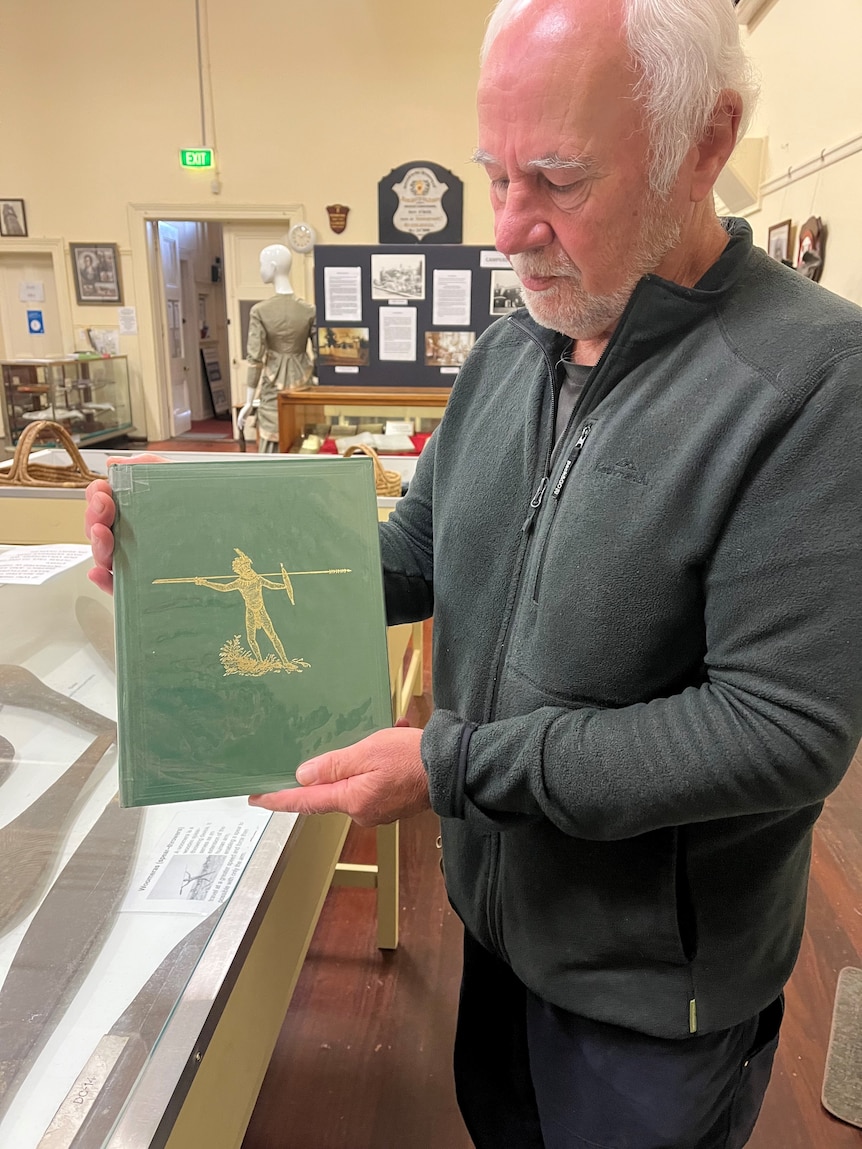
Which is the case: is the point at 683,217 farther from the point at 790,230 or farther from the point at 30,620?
the point at 790,230

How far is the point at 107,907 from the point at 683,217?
957mm

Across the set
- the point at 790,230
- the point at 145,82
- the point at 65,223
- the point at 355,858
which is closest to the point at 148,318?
the point at 65,223

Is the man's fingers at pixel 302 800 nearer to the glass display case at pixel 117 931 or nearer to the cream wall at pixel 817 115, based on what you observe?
the glass display case at pixel 117 931

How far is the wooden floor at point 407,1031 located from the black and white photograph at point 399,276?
9.88 feet

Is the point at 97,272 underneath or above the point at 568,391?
above

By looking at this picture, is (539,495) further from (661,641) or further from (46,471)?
(46,471)

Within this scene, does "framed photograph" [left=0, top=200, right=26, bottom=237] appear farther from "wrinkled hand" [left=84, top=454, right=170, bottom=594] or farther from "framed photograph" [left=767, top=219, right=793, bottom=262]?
"wrinkled hand" [left=84, top=454, right=170, bottom=594]

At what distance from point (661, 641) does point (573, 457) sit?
0.20m

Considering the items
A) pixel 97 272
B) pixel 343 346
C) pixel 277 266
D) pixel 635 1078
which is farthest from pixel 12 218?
pixel 635 1078

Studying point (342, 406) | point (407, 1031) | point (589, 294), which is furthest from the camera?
point (342, 406)

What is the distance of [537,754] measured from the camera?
0.72m

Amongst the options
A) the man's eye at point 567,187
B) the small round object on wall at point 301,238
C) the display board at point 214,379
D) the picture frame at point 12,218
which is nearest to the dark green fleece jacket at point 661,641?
the man's eye at point 567,187

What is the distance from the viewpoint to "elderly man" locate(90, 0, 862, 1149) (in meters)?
0.66

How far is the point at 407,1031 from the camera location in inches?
71.7
